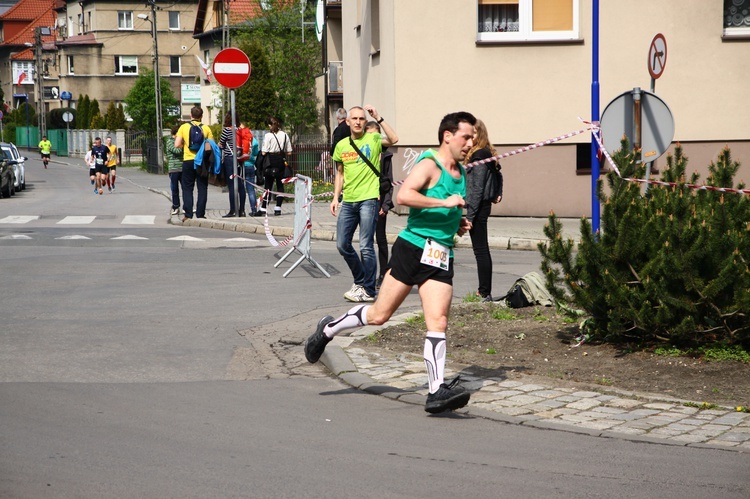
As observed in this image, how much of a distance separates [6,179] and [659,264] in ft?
90.7

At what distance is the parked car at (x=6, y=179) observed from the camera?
1244 inches

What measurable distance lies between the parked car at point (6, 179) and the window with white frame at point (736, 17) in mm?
20156

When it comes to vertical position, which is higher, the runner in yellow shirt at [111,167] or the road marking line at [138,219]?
the runner in yellow shirt at [111,167]

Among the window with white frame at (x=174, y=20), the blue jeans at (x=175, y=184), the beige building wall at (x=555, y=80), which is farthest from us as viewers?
the window with white frame at (x=174, y=20)

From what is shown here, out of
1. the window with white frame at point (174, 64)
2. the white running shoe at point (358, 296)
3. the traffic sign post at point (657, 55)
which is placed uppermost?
the window with white frame at point (174, 64)

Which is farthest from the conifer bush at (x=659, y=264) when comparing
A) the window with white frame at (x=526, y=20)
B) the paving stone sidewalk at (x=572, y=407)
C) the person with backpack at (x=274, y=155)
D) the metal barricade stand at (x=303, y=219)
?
the person with backpack at (x=274, y=155)

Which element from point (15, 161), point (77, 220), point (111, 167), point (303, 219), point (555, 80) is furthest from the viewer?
point (111, 167)

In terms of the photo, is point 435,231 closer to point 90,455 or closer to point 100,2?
point 90,455

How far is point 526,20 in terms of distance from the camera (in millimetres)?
20906

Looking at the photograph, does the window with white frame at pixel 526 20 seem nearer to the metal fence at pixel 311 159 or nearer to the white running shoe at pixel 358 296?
the metal fence at pixel 311 159

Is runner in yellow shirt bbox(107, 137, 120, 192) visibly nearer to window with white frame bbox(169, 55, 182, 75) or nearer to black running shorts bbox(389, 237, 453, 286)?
black running shorts bbox(389, 237, 453, 286)

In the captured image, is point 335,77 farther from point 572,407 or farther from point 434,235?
point 572,407

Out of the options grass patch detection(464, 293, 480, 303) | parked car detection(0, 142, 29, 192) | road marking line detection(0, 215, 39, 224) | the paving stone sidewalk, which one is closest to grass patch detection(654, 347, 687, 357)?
the paving stone sidewalk

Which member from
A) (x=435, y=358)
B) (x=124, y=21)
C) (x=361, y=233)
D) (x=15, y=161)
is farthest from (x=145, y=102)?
(x=435, y=358)
